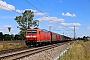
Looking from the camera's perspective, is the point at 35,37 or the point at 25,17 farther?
the point at 25,17

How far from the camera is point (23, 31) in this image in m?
81.9

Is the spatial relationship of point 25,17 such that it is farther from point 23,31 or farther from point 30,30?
point 30,30

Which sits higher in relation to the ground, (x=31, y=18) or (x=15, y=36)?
(x=31, y=18)

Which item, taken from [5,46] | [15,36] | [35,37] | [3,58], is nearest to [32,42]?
[35,37]

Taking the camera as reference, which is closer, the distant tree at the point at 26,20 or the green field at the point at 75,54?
the green field at the point at 75,54

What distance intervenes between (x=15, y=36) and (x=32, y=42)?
58.9 m

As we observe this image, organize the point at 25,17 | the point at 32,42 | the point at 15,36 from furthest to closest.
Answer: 1. the point at 15,36
2. the point at 25,17
3. the point at 32,42

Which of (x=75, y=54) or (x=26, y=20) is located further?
(x=26, y=20)

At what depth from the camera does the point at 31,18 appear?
86.7 meters

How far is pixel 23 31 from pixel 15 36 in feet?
43.3

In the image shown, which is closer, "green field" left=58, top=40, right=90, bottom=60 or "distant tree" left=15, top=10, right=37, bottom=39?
"green field" left=58, top=40, right=90, bottom=60

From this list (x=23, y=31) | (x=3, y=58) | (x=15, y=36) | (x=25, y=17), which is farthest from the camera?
(x=15, y=36)

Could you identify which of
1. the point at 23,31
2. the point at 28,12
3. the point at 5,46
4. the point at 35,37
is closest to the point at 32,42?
the point at 35,37

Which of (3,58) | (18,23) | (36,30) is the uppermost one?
(18,23)
